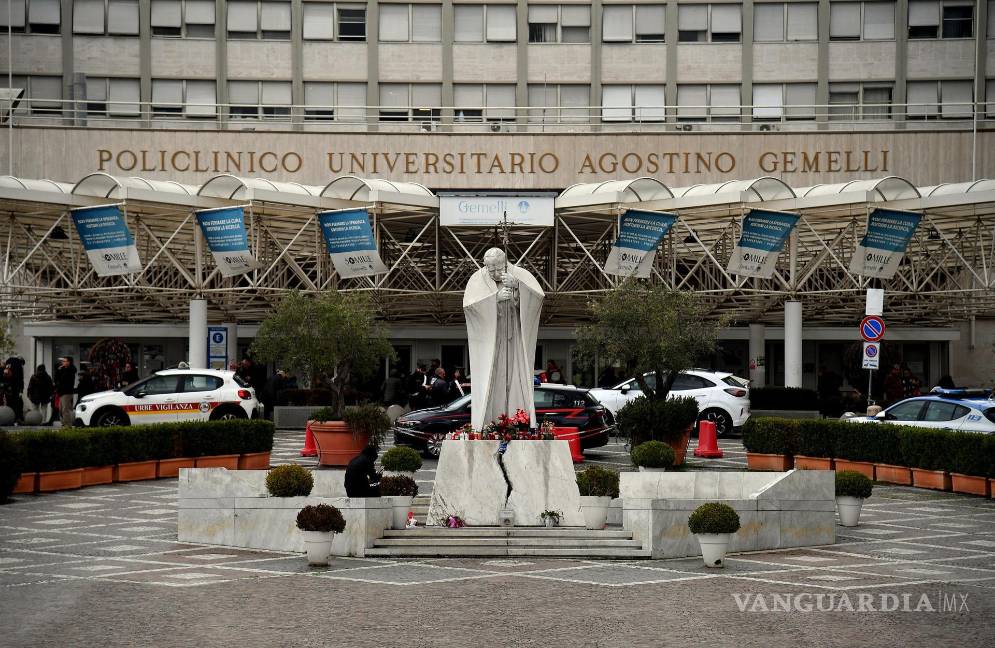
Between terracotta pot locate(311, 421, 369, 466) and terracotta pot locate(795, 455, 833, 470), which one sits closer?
terracotta pot locate(795, 455, 833, 470)

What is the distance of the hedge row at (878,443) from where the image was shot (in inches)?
838

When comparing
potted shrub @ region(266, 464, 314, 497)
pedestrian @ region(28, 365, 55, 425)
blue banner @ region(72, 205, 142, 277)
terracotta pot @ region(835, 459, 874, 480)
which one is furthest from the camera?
pedestrian @ region(28, 365, 55, 425)

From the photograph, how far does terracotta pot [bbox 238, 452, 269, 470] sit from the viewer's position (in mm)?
24125

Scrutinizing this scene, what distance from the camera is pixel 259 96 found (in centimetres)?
4909

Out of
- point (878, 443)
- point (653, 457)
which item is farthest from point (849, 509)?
point (878, 443)

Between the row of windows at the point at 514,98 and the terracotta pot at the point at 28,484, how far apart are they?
28.5 metres

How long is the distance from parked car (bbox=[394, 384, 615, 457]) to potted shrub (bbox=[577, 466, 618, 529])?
30.3ft

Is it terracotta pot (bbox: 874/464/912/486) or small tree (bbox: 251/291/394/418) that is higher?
small tree (bbox: 251/291/394/418)

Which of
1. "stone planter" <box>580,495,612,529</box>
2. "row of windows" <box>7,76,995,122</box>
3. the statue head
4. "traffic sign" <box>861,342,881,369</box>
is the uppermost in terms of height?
"row of windows" <box>7,76,995,122</box>

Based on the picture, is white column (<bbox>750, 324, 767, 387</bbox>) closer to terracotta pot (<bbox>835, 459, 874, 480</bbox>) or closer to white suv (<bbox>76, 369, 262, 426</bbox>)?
white suv (<bbox>76, 369, 262, 426</bbox>)

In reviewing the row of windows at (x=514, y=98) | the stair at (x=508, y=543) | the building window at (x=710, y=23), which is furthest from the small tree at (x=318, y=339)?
the building window at (x=710, y=23)

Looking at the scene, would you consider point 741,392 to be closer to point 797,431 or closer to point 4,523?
point 797,431

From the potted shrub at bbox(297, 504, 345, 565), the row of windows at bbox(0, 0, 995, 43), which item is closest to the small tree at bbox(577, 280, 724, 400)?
the potted shrub at bbox(297, 504, 345, 565)

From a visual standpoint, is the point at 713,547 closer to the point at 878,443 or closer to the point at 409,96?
the point at 878,443
